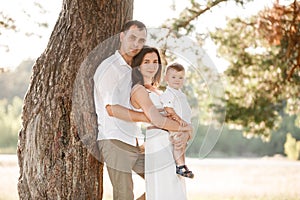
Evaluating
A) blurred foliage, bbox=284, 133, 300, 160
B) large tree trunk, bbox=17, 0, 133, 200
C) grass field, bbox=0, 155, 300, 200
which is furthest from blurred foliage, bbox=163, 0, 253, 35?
blurred foliage, bbox=284, 133, 300, 160

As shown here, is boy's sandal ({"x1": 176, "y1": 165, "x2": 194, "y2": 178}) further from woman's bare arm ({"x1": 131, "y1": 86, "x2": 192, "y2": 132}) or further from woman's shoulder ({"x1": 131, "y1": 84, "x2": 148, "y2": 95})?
woman's shoulder ({"x1": 131, "y1": 84, "x2": 148, "y2": 95})

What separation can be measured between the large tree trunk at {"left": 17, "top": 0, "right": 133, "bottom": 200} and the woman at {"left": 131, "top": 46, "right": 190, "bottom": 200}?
1.40 feet

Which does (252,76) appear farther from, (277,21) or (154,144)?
(154,144)

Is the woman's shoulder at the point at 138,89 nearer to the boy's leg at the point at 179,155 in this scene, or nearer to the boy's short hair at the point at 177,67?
the boy's short hair at the point at 177,67

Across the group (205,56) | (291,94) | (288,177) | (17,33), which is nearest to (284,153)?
(288,177)

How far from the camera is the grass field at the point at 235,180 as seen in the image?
9.10 meters

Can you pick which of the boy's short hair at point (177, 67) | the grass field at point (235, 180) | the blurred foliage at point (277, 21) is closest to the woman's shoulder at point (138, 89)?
the boy's short hair at point (177, 67)

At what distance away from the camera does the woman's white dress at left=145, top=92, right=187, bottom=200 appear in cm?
356

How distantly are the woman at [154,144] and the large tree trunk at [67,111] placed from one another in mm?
427

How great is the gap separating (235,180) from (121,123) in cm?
877

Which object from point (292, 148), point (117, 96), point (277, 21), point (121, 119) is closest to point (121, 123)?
point (121, 119)

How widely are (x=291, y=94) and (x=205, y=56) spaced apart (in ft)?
15.8

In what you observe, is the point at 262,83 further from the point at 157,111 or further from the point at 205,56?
the point at 157,111

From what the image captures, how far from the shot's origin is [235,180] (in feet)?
39.3
